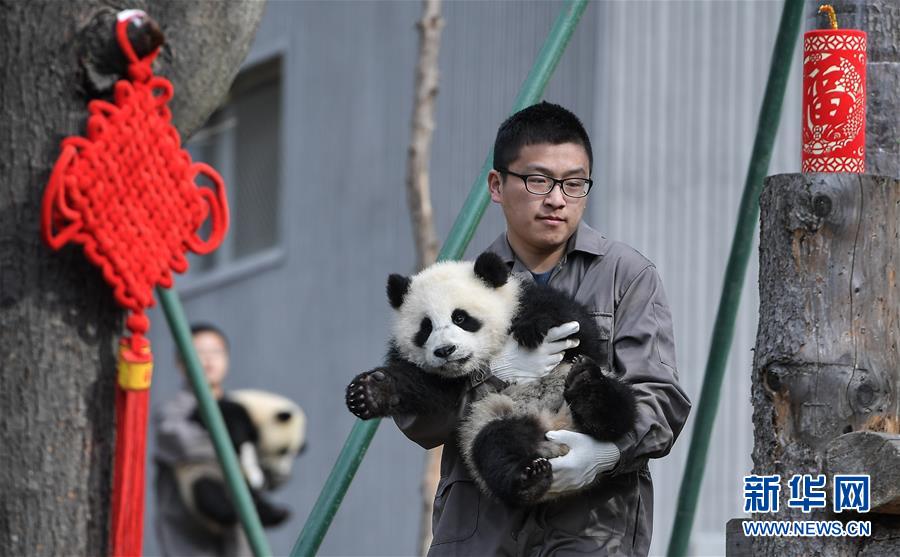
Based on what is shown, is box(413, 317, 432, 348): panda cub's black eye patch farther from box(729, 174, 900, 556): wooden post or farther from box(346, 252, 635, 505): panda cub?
box(729, 174, 900, 556): wooden post

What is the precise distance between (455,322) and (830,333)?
36.6 inches

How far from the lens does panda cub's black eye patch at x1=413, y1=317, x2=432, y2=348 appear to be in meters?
3.50

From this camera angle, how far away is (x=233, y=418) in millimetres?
7035

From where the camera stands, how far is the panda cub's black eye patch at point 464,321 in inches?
136

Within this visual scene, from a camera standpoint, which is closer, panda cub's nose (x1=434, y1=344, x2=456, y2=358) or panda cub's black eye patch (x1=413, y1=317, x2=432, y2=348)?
panda cub's nose (x1=434, y1=344, x2=456, y2=358)

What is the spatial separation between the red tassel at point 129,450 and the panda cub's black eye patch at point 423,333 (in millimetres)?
647

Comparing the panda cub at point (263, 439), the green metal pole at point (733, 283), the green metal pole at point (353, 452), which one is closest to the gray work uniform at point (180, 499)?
the panda cub at point (263, 439)

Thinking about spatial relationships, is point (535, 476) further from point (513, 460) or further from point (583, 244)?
point (583, 244)

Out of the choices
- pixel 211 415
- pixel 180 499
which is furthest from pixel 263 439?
pixel 211 415

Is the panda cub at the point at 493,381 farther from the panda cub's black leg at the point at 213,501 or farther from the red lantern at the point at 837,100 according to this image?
the panda cub's black leg at the point at 213,501

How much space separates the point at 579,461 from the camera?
10.6ft

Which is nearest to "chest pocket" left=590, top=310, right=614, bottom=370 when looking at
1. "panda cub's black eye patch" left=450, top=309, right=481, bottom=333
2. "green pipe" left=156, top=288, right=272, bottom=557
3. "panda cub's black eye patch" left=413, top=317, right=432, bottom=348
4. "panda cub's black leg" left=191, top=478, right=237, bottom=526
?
"panda cub's black eye patch" left=450, top=309, right=481, bottom=333

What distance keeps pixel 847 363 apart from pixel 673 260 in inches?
191

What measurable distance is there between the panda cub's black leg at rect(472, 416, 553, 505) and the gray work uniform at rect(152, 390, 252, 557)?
11.5 ft
